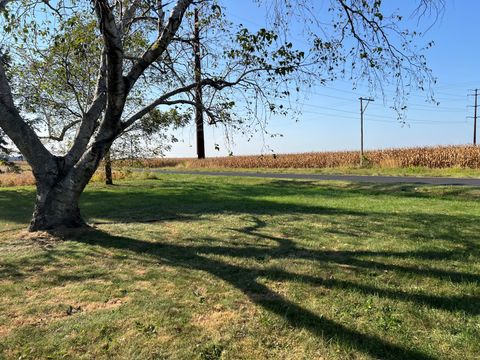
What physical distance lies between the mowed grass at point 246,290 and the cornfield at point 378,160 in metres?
17.2

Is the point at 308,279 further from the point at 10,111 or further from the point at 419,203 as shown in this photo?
the point at 419,203

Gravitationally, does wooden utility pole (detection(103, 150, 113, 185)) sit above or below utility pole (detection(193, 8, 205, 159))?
below

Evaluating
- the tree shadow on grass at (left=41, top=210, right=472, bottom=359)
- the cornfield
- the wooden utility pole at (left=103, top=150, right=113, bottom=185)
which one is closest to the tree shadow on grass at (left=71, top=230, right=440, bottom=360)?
the tree shadow on grass at (left=41, top=210, right=472, bottom=359)

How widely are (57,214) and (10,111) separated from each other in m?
2.05

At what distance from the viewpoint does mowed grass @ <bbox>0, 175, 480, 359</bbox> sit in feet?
11.7

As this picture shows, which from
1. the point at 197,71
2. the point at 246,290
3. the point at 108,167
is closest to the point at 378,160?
the point at 108,167

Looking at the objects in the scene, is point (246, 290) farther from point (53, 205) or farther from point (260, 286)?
point (53, 205)

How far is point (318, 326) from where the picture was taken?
3.86 metres

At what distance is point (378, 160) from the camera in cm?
Answer: 3534

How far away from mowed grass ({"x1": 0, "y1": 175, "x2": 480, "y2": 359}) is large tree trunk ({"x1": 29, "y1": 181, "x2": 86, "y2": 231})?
385 millimetres

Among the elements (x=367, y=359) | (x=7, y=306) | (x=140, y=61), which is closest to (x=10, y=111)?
(x=140, y=61)

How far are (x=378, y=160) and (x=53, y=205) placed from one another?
1227 inches

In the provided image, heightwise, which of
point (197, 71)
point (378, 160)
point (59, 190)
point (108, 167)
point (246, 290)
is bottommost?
point (246, 290)

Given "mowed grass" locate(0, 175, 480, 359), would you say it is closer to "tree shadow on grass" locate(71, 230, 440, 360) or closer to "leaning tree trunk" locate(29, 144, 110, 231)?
"tree shadow on grass" locate(71, 230, 440, 360)
